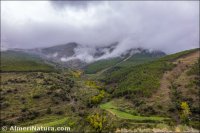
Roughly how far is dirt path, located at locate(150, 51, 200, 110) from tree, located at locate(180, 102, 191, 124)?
25.4ft

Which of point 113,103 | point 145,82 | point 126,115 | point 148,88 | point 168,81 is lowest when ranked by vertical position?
point 126,115

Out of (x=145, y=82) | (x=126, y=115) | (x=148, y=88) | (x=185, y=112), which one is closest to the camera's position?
(x=185, y=112)

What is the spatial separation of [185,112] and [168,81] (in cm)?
4492

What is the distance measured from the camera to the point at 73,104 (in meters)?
136

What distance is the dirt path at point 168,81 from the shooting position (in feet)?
433

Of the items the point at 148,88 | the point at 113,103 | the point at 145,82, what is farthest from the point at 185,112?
the point at 145,82

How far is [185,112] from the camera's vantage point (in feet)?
381

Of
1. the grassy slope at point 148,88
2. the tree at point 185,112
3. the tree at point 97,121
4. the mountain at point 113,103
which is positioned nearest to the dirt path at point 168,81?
the mountain at point 113,103

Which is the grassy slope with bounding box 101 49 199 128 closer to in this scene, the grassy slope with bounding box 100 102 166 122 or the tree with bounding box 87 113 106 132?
the grassy slope with bounding box 100 102 166 122

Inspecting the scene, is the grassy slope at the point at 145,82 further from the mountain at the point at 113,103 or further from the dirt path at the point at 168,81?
the dirt path at the point at 168,81

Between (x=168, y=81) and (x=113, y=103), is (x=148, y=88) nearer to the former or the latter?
(x=168, y=81)

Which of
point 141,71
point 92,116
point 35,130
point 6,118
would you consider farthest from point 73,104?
point 141,71

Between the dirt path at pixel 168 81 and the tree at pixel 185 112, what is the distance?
774 cm

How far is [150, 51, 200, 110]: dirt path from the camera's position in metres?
132
